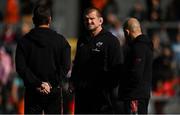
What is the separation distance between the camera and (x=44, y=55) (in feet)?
34.2

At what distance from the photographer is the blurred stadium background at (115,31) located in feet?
56.0

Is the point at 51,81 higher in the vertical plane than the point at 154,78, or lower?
higher

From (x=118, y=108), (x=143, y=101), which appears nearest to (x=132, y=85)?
(x=143, y=101)

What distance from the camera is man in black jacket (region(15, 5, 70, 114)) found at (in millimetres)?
10414

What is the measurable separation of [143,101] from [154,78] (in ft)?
19.5

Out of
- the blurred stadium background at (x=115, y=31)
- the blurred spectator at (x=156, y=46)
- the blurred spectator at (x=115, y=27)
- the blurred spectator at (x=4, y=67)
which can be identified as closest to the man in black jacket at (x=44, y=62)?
the blurred stadium background at (x=115, y=31)

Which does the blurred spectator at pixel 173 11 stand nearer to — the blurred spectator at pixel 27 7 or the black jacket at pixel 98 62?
the blurred spectator at pixel 27 7

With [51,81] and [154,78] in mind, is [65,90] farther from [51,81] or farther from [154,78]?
[154,78]

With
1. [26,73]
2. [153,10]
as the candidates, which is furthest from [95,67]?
[153,10]

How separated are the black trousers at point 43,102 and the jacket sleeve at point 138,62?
1.09m

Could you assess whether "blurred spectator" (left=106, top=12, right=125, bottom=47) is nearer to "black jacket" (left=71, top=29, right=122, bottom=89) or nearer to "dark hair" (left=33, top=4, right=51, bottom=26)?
"black jacket" (left=71, top=29, right=122, bottom=89)

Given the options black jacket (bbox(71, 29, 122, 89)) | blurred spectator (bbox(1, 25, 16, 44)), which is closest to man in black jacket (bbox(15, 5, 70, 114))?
black jacket (bbox(71, 29, 122, 89))

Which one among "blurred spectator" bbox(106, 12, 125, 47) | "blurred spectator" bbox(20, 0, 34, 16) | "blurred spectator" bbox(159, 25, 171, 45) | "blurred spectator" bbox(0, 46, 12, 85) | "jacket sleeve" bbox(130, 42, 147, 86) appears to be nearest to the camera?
"jacket sleeve" bbox(130, 42, 147, 86)

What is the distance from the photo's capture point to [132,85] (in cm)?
1080
